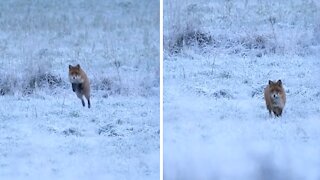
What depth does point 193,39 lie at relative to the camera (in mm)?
5234

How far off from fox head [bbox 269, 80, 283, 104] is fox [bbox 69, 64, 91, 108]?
130 cm

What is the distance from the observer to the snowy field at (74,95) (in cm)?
505

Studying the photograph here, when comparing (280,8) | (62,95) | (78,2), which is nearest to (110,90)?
(62,95)

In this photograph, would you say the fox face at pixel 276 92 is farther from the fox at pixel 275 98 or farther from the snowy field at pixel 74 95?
Result: the snowy field at pixel 74 95

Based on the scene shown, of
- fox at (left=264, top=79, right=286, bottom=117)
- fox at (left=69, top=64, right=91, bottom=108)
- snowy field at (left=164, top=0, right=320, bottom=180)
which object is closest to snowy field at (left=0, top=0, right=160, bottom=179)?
fox at (left=69, top=64, right=91, bottom=108)

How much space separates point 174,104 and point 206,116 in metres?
0.24

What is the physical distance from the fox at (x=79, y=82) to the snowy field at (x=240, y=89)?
566 mm

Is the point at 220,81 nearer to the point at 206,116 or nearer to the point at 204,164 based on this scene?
the point at 206,116

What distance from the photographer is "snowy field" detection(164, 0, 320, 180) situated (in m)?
5.09

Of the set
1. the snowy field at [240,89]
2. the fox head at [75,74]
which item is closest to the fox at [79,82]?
the fox head at [75,74]

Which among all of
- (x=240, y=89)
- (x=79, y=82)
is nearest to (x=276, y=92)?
(x=240, y=89)

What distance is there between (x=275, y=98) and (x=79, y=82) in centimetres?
139

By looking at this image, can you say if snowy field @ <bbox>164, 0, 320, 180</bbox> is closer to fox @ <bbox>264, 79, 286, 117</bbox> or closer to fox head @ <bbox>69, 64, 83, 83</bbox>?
fox @ <bbox>264, 79, 286, 117</bbox>

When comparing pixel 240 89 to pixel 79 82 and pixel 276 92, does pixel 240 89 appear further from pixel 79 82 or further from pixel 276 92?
pixel 79 82
